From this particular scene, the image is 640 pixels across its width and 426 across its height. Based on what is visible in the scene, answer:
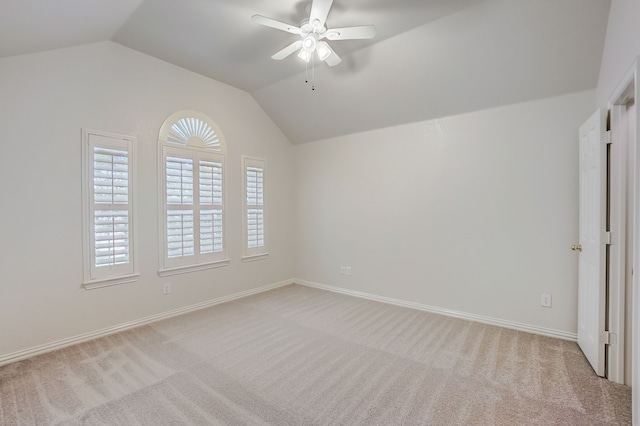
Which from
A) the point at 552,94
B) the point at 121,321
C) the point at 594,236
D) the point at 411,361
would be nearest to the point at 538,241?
the point at 594,236

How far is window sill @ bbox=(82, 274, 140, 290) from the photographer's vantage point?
300cm

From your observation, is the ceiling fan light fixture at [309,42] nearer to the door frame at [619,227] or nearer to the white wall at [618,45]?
the white wall at [618,45]

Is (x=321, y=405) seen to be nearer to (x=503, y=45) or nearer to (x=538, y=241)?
(x=538, y=241)

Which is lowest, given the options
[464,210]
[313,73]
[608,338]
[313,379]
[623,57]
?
[313,379]

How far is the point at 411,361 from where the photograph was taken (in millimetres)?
2572

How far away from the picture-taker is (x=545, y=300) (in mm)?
3088

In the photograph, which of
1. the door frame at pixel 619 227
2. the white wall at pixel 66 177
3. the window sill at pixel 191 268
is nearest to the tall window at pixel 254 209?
the window sill at pixel 191 268

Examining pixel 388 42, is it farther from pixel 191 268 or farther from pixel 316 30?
pixel 191 268

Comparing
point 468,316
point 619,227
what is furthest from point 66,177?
point 619,227

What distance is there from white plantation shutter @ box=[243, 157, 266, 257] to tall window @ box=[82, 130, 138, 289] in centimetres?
157

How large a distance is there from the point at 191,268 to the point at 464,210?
3.57m

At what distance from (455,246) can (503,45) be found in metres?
2.21

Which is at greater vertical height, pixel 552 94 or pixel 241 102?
pixel 241 102

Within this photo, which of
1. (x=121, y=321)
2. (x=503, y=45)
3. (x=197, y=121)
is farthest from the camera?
(x=197, y=121)
